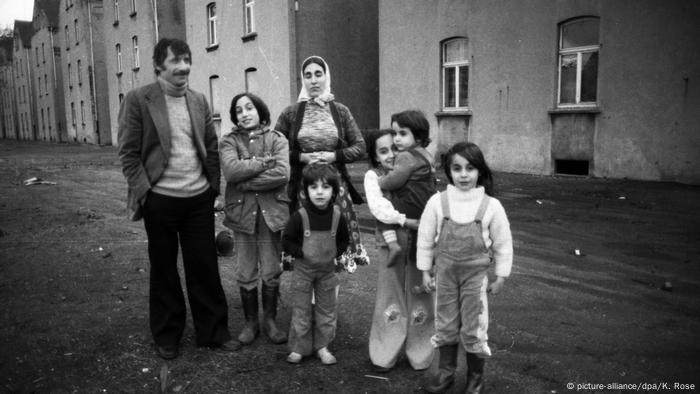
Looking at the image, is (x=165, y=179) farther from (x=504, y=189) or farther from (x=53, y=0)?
(x=53, y=0)

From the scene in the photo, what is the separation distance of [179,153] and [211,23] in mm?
22825

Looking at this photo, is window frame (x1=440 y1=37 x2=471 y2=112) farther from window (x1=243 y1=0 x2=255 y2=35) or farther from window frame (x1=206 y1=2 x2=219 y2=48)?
window frame (x1=206 y1=2 x2=219 y2=48)

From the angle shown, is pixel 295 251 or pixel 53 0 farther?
pixel 53 0

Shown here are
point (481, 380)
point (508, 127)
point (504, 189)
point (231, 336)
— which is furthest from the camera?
point (508, 127)

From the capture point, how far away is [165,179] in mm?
3945

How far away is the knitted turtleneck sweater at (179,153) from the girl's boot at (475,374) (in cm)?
214

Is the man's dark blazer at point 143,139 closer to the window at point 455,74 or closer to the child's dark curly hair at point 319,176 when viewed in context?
the child's dark curly hair at point 319,176

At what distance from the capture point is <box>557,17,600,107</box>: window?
42.3 feet

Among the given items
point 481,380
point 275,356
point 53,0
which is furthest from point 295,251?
point 53,0

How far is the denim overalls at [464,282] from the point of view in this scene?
3.22m

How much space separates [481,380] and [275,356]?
143 cm

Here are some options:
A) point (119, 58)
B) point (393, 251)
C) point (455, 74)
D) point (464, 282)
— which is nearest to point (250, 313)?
point (393, 251)

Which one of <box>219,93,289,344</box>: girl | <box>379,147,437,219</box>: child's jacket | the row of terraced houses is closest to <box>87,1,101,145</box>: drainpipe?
the row of terraced houses

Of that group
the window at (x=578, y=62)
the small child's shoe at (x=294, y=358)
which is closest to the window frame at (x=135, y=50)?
the window at (x=578, y=62)
